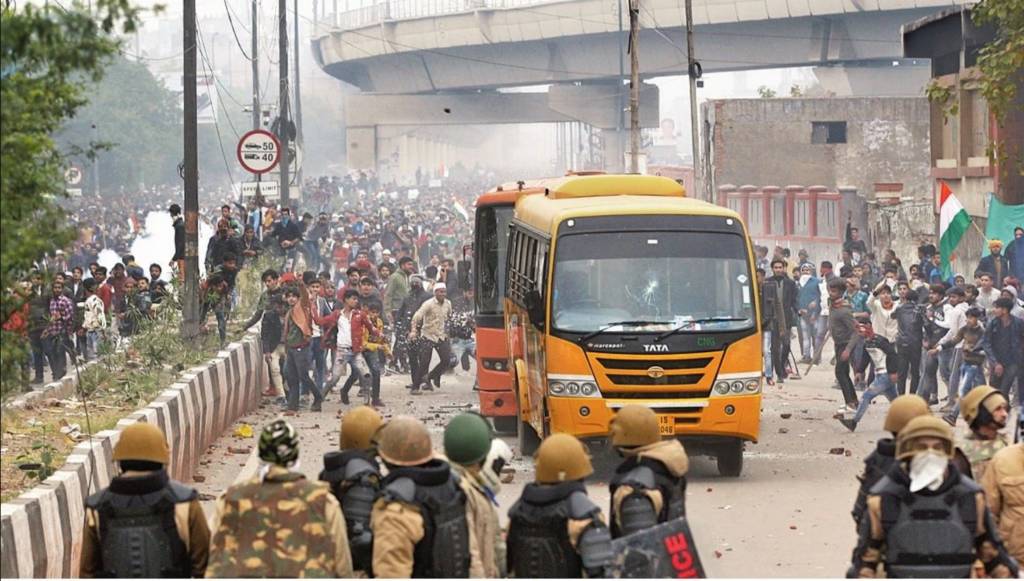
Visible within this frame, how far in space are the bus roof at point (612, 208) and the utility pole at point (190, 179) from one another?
20.2 ft

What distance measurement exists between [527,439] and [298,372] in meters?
5.10

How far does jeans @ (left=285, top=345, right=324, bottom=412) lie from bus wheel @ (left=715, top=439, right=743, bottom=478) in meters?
6.79

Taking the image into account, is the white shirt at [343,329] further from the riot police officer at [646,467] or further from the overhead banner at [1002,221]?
the riot police officer at [646,467]

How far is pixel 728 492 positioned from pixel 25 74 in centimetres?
858

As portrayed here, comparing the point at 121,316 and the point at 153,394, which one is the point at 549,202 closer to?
the point at 153,394

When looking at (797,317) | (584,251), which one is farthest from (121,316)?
(584,251)

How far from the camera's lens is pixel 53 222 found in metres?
9.19

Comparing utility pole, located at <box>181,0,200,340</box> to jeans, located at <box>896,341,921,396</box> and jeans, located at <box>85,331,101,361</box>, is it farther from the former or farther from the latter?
jeans, located at <box>896,341,921,396</box>

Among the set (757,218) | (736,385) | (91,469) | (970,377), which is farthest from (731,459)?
(757,218)

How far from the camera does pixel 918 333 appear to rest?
21734 mm

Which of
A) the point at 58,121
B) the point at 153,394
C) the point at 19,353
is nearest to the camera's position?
the point at 19,353

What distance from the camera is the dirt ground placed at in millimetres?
12883

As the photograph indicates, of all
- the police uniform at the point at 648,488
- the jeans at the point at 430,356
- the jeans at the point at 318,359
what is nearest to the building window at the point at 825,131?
the jeans at the point at 430,356

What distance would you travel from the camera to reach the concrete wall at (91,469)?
9711 mm
